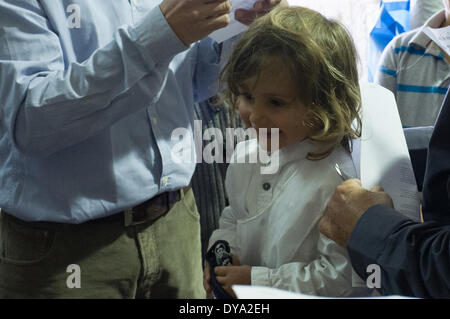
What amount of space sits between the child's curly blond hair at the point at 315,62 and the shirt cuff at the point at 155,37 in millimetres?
154

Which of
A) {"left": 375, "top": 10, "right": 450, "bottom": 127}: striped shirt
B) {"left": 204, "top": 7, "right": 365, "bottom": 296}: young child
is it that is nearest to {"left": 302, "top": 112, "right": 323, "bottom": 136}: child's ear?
{"left": 204, "top": 7, "right": 365, "bottom": 296}: young child

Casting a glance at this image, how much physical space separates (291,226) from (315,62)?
0.27 m

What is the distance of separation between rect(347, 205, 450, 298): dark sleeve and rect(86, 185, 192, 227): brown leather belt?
0.35 meters

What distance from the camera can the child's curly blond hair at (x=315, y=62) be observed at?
74cm

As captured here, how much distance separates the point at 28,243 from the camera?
759 mm

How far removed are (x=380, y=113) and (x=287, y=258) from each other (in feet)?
0.93

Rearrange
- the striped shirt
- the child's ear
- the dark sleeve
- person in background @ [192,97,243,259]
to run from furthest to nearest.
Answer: the striped shirt
person in background @ [192,97,243,259]
the child's ear
the dark sleeve

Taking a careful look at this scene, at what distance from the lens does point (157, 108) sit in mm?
827

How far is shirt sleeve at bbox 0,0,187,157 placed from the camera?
0.66 meters

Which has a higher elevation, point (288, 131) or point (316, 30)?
point (316, 30)

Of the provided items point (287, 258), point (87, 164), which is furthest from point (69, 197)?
point (287, 258)

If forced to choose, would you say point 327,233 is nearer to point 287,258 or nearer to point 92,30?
point 287,258

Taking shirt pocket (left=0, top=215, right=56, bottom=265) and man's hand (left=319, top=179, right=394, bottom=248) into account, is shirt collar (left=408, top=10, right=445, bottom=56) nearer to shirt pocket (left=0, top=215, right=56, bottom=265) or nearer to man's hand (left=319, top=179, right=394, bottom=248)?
man's hand (left=319, top=179, right=394, bottom=248)

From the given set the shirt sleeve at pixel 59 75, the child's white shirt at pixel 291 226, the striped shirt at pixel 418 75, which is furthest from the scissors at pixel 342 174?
the striped shirt at pixel 418 75
